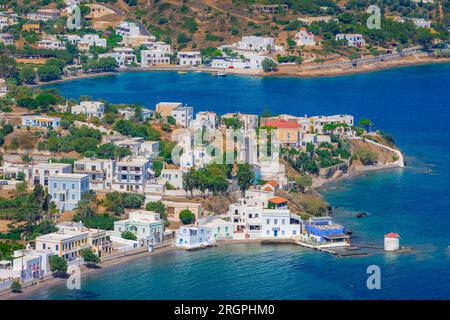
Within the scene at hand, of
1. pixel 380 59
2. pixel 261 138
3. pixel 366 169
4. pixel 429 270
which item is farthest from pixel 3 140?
pixel 380 59

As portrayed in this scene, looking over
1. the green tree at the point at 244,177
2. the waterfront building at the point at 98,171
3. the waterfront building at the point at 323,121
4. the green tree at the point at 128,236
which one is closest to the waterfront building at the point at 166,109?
the waterfront building at the point at 323,121

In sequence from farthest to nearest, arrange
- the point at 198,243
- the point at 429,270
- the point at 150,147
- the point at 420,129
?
1. the point at 420,129
2. the point at 150,147
3. the point at 198,243
4. the point at 429,270

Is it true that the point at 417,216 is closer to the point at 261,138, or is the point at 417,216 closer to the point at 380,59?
the point at 261,138

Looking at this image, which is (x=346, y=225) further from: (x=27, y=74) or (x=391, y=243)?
(x=27, y=74)

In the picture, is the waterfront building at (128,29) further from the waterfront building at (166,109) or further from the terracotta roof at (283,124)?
the terracotta roof at (283,124)

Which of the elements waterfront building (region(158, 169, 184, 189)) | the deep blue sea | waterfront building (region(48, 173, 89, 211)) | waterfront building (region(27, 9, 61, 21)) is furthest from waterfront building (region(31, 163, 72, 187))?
waterfront building (region(27, 9, 61, 21))

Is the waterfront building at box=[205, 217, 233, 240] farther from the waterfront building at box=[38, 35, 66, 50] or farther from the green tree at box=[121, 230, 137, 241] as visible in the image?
the waterfront building at box=[38, 35, 66, 50]

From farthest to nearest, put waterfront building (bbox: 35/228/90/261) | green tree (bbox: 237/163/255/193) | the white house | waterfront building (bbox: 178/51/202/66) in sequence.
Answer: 1. waterfront building (bbox: 178/51/202/66)
2. the white house
3. green tree (bbox: 237/163/255/193)
4. waterfront building (bbox: 35/228/90/261)
